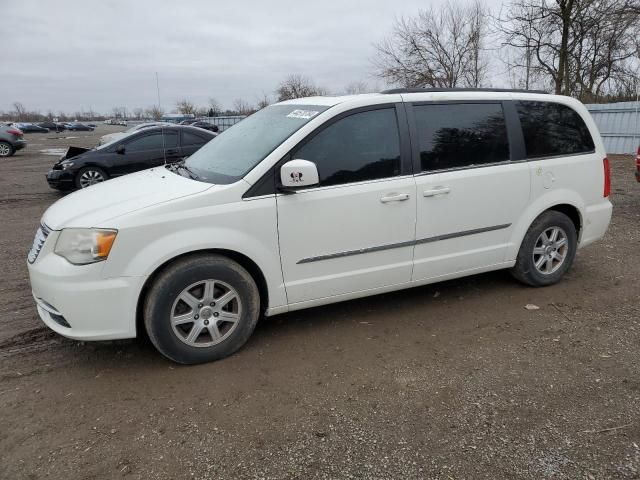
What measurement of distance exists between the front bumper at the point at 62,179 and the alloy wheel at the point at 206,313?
27.5 feet

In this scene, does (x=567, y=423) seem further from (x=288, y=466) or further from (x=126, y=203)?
(x=126, y=203)

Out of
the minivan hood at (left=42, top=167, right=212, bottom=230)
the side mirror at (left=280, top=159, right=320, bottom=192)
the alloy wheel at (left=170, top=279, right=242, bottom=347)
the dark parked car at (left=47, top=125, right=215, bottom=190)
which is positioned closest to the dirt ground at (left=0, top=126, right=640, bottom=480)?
the alloy wheel at (left=170, top=279, right=242, bottom=347)

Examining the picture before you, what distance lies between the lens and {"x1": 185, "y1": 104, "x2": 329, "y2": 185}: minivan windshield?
3.58 metres

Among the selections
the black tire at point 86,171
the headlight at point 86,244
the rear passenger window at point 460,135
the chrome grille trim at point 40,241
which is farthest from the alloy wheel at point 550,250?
the black tire at point 86,171

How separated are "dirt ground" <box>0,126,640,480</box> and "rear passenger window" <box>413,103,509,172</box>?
4.27ft

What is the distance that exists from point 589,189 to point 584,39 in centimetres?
2318

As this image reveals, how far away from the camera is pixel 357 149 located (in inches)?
147

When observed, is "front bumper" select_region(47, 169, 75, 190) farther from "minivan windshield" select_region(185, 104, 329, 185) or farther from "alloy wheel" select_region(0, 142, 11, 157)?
"alloy wheel" select_region(0, 142, 11, 157)

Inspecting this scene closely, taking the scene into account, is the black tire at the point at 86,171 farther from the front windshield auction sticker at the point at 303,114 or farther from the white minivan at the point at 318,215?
the front windshield auction sticker at the point at 303,114

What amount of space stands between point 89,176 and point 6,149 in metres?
14.3

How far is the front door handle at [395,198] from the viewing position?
12.2 ft

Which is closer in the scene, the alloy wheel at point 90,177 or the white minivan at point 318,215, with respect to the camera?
the white minivan at point 318,215

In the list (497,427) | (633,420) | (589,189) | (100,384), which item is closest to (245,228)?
(100,384)

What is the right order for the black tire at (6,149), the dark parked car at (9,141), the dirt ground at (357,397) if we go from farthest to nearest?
the black tire at (6,149) → the dark parked car at (9,141) → the dirt ground at (357,397)
